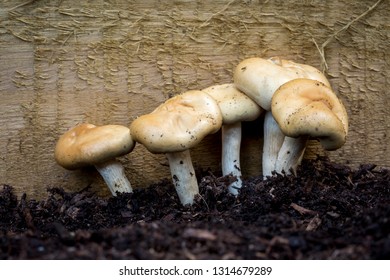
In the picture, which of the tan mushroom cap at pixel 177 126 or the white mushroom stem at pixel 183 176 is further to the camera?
the white mushroom stem at pixel 183 176

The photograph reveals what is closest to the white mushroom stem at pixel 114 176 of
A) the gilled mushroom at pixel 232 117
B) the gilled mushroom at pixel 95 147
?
the gilled mushroom at pixel 95 147

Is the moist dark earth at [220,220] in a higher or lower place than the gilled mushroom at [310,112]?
lower

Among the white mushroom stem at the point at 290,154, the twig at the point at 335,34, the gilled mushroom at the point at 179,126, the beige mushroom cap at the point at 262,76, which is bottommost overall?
the white mushroom stem at the point at 290,154

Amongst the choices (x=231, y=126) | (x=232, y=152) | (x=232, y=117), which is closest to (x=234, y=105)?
(x=232, y=117)

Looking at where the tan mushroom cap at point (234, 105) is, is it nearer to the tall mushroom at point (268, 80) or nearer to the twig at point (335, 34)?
the tall mushroom at point (268, 80)

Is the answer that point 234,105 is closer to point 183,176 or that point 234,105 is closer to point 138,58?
point 183,176
